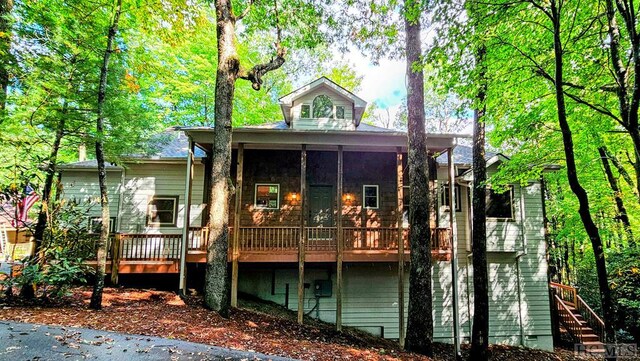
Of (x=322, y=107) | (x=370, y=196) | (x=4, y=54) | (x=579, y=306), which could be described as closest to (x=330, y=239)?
(x=370, y=196)

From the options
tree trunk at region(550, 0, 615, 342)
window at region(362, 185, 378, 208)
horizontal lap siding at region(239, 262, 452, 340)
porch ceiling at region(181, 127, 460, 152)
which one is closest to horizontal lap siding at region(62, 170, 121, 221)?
porch ceiling at region(181, 127, 460, 152)

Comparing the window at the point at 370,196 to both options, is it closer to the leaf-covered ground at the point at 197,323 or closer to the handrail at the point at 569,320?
the leaf-covered ground at the point at 197,323

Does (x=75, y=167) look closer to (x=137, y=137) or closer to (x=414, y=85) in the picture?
(x=137, y=137)

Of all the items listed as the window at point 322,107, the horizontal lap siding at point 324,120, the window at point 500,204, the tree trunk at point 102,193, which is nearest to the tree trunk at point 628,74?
the window at point 500,204

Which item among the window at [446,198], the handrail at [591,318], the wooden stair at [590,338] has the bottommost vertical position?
the wooden stair at [590,338]

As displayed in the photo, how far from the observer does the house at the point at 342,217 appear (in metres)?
10.4

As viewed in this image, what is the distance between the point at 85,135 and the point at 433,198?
10577 mm

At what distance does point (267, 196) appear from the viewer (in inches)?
461

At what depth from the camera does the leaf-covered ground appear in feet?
18.4

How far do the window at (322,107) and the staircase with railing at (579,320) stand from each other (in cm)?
1081

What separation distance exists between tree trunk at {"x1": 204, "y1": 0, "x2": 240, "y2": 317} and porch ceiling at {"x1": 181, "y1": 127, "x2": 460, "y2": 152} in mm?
1681

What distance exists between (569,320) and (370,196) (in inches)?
354

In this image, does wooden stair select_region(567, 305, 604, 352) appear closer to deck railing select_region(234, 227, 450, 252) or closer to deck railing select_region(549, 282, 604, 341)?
deck railing select_region(549, 282, 604, 341)

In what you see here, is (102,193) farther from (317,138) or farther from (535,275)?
(535,275)
